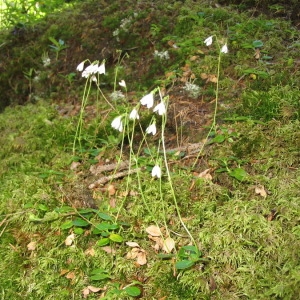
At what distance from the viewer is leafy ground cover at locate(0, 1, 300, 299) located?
7.34 feet

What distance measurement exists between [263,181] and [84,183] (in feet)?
4.80

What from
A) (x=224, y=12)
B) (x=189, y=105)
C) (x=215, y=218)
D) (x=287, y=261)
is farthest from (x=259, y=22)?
(x=287, y=261)

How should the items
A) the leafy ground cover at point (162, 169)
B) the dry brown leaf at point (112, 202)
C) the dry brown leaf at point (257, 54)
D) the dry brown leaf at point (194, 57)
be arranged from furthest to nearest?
the dry brown leaf at point (194, 57)
the dry brown leaf at point (257, 54)
the dry brown leaf at point (112, 202)
the leafy ground cover at point (162, 169)

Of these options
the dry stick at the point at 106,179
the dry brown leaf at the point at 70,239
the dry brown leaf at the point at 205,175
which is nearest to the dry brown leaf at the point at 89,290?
the dry brown leaf at the point at 70,239

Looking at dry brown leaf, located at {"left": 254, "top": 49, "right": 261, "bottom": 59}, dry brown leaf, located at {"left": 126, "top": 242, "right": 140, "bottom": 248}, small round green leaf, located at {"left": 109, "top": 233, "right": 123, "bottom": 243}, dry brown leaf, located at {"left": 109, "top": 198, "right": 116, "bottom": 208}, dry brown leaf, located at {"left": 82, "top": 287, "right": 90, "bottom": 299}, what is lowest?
dry brown leaf, located at {"left": 82, "top": 287, "right": 90, "bottom": 299}

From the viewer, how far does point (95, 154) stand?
10.9 ft

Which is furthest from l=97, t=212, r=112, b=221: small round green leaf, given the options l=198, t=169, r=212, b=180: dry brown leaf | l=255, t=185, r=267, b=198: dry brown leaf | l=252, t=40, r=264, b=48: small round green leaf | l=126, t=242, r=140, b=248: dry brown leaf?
l=252, t=40, r=264, b=48: small round green leaf

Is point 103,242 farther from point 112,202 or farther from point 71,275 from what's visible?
point 112,202

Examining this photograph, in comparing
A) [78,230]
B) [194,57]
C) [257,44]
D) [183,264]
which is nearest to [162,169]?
[78,230]

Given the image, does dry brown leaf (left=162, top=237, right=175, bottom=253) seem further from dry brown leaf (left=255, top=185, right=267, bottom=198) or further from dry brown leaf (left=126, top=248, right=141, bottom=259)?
dry brown leaf (left=255, top=185, right=267, bottom=198)

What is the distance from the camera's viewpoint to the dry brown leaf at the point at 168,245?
235 centimetres

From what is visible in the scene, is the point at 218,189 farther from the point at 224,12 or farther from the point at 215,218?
the point at 224,12

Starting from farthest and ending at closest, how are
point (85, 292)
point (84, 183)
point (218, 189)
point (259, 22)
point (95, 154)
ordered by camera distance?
point (259, 22)
point (95, 154)
point (84, 183)
point (218, 189)
point (85, 292)

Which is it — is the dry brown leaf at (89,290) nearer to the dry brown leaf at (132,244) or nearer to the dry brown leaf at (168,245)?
the dry brown leaf at (132,244)
